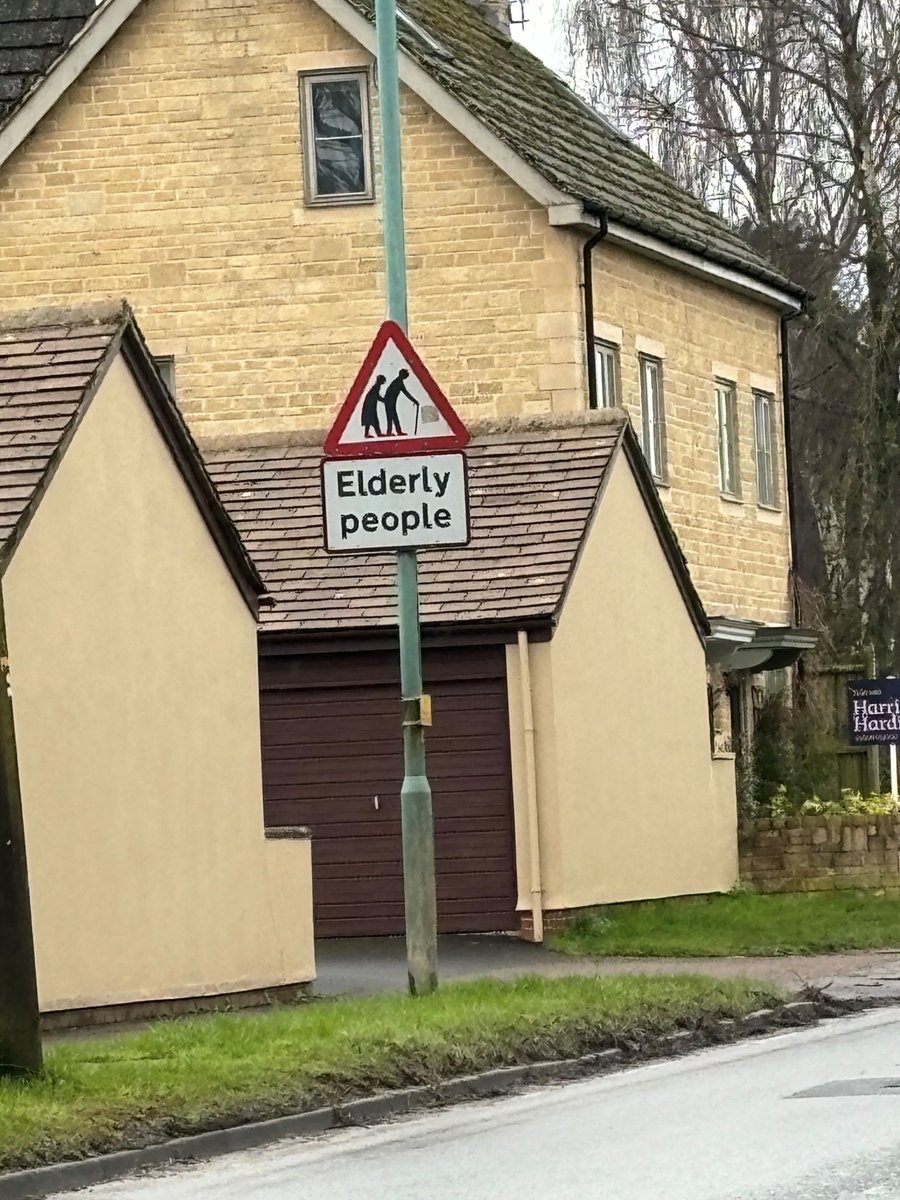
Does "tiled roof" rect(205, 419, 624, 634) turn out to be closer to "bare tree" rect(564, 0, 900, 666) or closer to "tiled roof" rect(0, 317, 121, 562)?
"tiled roof" rect(0, 317, 121, 562)

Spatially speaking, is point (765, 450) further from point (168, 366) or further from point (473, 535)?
point (473, 535)

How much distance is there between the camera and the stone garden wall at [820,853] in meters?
27.5

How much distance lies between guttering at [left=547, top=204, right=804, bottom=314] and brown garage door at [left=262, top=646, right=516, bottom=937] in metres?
6.63

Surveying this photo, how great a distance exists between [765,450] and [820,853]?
27.3 feet

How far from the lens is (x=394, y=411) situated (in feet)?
52.9

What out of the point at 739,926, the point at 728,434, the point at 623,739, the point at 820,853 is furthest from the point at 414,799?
the point at 728,434

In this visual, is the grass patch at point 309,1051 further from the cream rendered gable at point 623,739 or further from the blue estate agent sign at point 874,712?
the blue estate agent sign at point 874,712

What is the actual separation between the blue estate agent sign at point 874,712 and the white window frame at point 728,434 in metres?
4.51

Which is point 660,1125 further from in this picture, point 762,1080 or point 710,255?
point 710,255

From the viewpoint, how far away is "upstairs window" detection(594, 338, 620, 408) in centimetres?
2988

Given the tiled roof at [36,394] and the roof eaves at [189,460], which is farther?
the roof eaves at [189,460]

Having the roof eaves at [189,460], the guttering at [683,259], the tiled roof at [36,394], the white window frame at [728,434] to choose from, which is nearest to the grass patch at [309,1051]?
the roof eaves at [189,460]

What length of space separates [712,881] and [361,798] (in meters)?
4.52

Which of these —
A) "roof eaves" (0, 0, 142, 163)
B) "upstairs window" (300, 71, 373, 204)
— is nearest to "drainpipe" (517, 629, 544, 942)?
"upstairs window" (300, 71, 373, 204)
